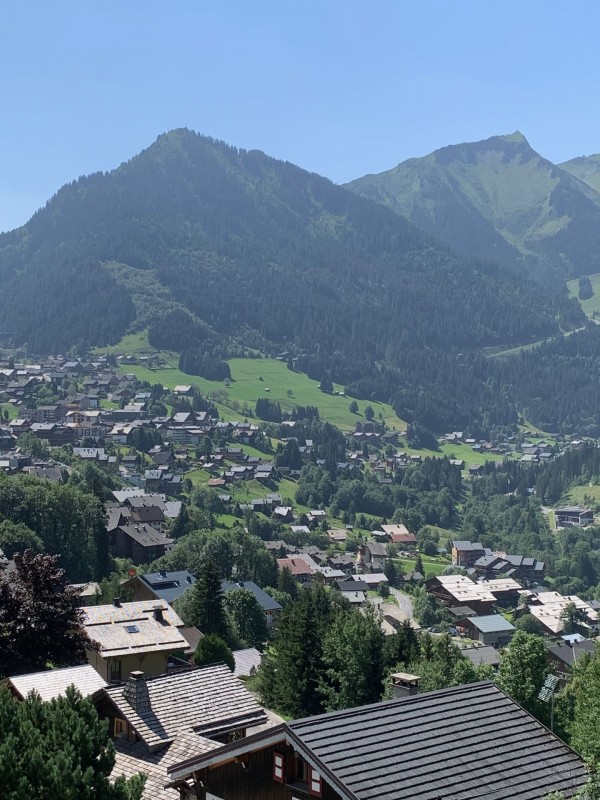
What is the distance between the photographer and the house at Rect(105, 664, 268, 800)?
88.2ft

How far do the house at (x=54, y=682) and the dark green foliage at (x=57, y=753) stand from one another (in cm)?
1289

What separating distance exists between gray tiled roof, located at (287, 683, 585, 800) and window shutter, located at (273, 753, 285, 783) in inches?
52.0

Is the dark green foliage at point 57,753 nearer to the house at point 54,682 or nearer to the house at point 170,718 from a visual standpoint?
the house at point 170,718

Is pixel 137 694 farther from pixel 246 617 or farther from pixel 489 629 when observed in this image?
pixel 489 629

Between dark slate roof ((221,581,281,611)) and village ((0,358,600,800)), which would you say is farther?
dark slate roof ((221,581,281,611))

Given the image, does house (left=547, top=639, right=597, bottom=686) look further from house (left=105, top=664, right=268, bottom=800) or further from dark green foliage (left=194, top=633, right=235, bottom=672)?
house (left=105, top=664, right=268, bottom=800)

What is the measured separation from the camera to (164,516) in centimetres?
13338

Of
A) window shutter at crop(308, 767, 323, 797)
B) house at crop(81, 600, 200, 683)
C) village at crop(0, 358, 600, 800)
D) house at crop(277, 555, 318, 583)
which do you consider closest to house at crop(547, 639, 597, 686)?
village at crop(0, 358, 600, 800)

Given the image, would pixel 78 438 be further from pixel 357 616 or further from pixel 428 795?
pixel 428 795

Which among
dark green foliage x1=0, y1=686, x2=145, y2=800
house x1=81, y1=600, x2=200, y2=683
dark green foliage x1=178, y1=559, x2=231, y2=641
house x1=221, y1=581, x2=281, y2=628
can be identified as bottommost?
house x1=221, y1=581, x2=281, y2=628

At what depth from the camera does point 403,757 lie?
Result: 65.5 feet

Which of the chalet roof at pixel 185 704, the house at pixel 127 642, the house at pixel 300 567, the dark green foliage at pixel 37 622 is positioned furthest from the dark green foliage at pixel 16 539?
the chalet roof at pixel 185 704

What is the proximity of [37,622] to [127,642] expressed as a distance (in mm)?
7947

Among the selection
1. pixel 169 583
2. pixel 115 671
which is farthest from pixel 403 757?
pixel 169 583
